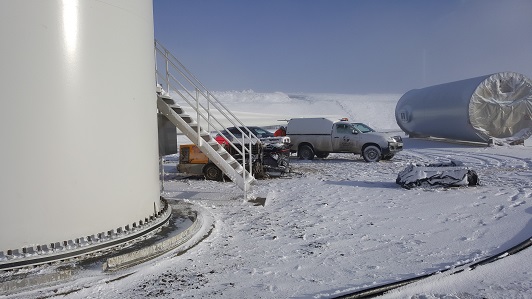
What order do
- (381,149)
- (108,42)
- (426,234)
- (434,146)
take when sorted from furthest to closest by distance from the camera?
(434,146) < (381,149) < (426,234) < (108,42)

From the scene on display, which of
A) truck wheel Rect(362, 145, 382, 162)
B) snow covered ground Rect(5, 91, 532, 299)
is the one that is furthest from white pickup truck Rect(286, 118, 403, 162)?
snow covered ground Rect(5, 91, 532, 299)

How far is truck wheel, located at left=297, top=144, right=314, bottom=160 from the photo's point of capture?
1886 cm

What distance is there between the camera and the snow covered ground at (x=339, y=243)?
4.82 metres

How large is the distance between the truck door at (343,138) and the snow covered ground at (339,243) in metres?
4.99

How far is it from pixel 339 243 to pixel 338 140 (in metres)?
11.9

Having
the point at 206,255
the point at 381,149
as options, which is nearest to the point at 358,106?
the point at 381,149

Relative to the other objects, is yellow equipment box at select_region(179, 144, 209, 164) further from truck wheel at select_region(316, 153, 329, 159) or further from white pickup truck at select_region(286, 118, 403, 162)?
truck wheel at select_region(316, 153, 329, 159)

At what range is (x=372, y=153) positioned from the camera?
17.5 m

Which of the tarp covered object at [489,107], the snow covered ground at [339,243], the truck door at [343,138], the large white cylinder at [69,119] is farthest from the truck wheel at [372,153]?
the large white cylinder at [69,119]

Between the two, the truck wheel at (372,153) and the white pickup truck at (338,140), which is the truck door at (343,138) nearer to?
the white pickup truck at (338,140)

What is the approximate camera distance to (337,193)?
1092 centimetres

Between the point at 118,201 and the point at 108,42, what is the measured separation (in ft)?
7.48

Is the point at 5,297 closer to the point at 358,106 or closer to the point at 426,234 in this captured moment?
the point at 426,234

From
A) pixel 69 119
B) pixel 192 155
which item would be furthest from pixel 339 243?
pixel 192 155
